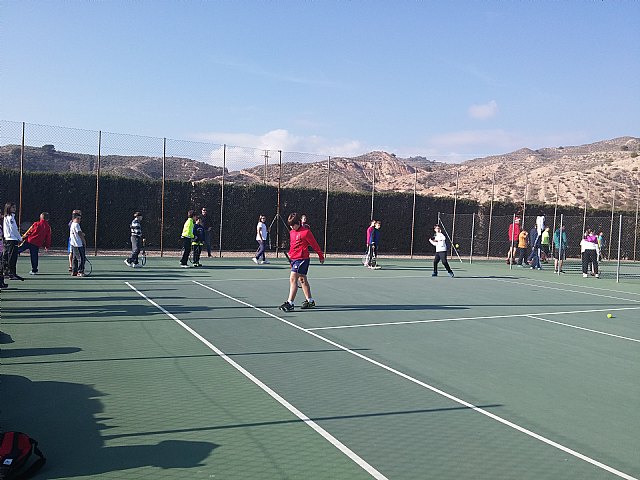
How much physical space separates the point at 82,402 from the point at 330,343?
13.8 ft

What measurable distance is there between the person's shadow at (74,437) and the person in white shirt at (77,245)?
11.1m

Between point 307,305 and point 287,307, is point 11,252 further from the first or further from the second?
point 307,305

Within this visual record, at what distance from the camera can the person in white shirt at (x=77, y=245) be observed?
57.3 feet

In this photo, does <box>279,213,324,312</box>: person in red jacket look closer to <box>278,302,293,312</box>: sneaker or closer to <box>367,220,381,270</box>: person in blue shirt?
<box>278,302,293,312</box>: sneaker

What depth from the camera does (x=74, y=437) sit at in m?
5.46

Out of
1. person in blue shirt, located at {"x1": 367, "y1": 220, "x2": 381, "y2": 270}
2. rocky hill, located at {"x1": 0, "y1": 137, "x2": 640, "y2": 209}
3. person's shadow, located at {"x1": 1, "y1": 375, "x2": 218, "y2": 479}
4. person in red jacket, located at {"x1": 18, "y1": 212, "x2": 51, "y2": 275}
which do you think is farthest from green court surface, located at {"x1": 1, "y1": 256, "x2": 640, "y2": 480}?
rocky hill, located at {"x1": 0, "y1": 137, "x2": 640, "y2": 209}

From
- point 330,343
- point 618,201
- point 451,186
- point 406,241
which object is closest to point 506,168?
Answer: point 451,186

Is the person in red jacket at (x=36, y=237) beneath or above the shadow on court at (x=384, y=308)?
above

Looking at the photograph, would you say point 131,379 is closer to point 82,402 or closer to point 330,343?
point 82,402

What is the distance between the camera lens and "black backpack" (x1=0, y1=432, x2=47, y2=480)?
4.47 m

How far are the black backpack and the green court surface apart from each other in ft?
0.59

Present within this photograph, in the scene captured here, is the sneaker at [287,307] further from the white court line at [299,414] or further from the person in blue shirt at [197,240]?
the person in blue shirt at [197,240]

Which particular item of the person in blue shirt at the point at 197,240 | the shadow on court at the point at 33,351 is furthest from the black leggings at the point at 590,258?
the shadow on court at the point at 33,351

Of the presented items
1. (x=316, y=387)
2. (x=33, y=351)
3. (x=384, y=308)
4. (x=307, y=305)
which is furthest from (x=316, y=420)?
(x=384, y=308)
